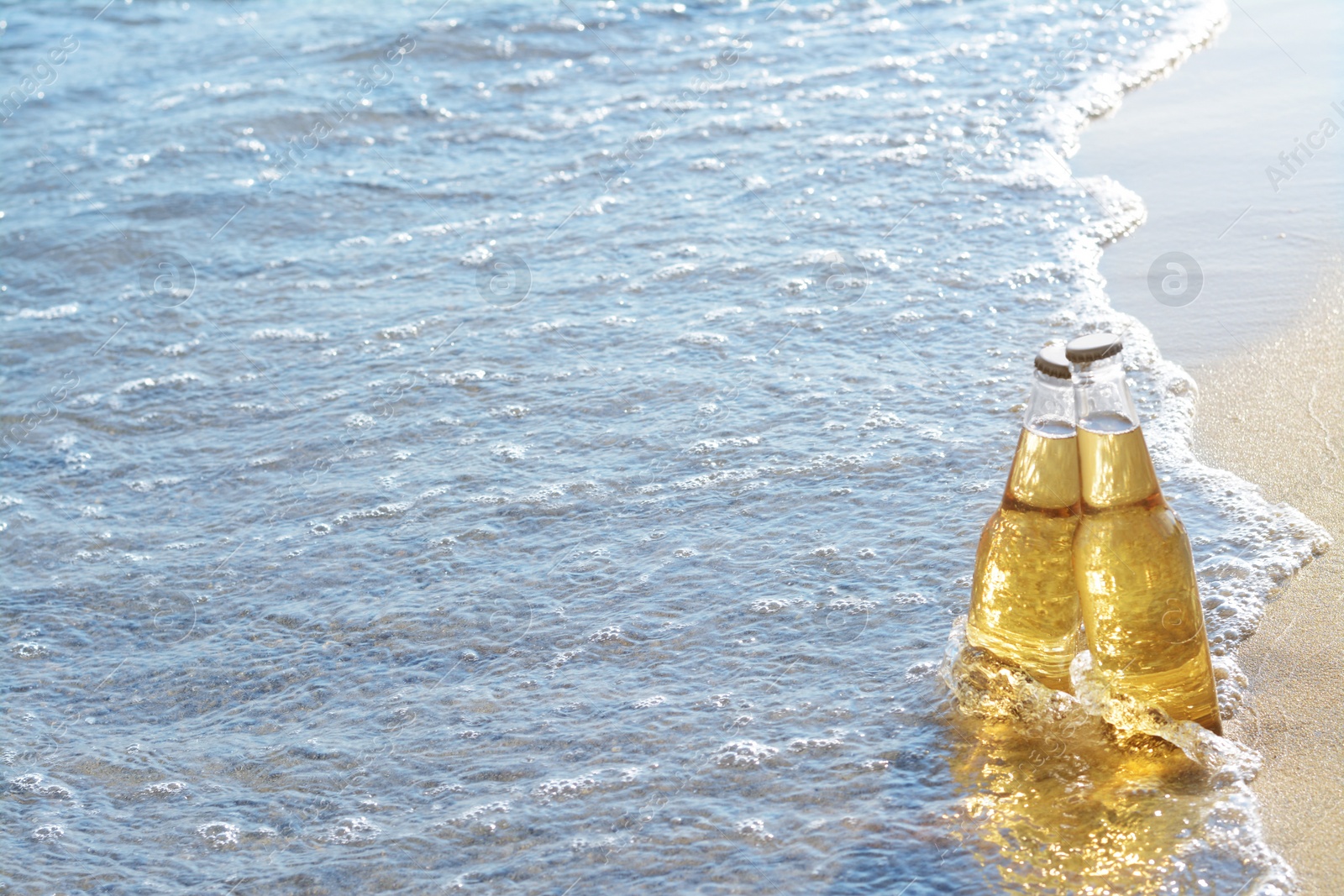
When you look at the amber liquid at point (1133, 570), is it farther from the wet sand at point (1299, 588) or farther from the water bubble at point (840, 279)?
the water bubble at point (840, 279)

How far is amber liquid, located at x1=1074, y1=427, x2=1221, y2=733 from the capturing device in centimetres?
226

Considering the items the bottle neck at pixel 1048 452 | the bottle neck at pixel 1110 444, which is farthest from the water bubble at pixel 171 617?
the bottle neck at pixel 1110 444

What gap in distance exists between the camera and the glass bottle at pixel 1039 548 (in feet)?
7.58

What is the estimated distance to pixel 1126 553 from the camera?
2271mm

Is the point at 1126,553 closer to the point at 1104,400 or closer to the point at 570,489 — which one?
the point at 1104,400

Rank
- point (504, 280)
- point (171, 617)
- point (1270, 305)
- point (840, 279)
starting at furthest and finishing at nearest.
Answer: point (504, 280), point (840, 279), point (1270, 305), point (171, 617)

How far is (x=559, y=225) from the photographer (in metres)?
5.58

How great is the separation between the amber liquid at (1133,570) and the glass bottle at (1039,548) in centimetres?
5

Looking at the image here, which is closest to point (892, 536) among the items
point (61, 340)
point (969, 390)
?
point (969, 390)

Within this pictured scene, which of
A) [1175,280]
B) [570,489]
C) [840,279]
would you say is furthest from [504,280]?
[1175,280]

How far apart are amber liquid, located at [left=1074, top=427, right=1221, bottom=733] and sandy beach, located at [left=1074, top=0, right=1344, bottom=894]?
33 cm

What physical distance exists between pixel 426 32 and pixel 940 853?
7.52 meters

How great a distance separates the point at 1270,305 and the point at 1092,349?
2.65 metres

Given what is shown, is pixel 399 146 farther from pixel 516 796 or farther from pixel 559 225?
pixel 516 796
